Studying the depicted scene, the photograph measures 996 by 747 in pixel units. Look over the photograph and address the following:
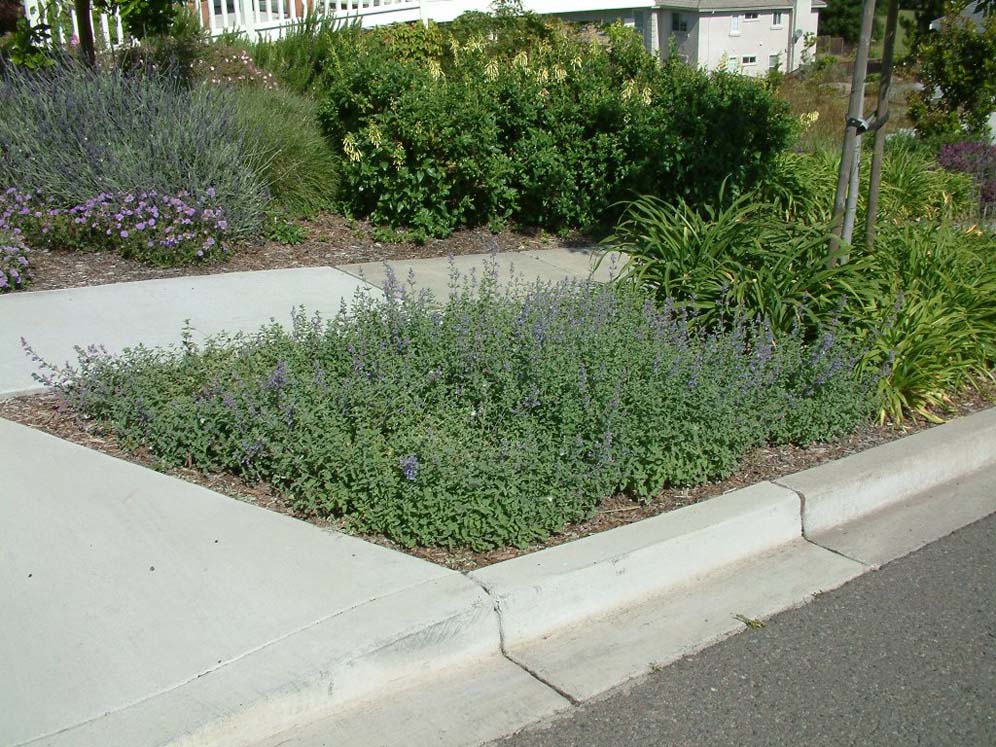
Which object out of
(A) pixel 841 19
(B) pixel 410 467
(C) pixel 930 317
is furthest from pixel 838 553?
(A) pixel 841 19

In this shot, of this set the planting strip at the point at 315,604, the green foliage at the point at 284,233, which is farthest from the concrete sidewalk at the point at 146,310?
Answer: the planting strip at the point at 315,604

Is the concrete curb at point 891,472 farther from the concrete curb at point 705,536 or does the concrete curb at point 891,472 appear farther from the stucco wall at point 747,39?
the stucco wall at point 747,39

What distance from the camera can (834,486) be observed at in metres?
4.68

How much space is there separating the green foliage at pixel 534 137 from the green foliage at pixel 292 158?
19 cm

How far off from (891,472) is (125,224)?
532 cm

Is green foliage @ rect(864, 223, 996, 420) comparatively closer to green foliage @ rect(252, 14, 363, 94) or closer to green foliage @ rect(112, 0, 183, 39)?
green foliage @ rect(112, 0, 183, 39)

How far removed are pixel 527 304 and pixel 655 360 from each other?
908mm

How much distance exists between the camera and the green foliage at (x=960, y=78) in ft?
43.1

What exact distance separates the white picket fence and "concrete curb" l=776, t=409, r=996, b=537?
7.85 metres

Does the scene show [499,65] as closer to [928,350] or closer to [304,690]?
[928,350]

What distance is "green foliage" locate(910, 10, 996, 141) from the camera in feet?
43.1

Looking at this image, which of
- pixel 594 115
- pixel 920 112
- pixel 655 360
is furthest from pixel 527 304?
pixel 920 112

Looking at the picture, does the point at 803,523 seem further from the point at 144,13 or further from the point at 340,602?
the point at 144,13

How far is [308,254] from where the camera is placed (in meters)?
7.98
